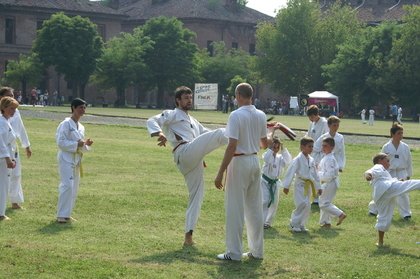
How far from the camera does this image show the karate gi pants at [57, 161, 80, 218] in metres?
13.9

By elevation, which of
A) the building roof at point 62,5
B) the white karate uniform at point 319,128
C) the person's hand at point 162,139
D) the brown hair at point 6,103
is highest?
the building roof at point 62,5

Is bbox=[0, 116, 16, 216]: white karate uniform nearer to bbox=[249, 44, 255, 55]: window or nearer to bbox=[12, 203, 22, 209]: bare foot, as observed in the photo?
bbox=[12, 203, 22, 209]: bare foot

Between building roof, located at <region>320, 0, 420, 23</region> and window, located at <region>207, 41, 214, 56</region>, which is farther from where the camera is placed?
building roof, located at <region>320, 0, 420, 23</region>

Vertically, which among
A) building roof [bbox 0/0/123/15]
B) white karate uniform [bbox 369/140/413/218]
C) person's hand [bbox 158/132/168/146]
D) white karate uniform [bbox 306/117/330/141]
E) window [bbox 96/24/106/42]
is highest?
building roof [bbox 0/0/123/15]

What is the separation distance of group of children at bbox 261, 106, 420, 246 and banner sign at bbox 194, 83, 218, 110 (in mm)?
71099

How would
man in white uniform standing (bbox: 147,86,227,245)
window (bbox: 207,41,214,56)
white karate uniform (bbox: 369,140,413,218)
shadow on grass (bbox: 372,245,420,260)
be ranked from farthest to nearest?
window (bbox: 207,41,214,56), white karate uniform (bbox: 369,140,413,218), shadow on grass (bbox: 372,245,420,260), man in white uniform standing (bbox: 147,86,227,245)

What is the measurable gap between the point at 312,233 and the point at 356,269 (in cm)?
303

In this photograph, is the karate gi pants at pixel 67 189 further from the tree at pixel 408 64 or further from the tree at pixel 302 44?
the tree at pixel 302 44

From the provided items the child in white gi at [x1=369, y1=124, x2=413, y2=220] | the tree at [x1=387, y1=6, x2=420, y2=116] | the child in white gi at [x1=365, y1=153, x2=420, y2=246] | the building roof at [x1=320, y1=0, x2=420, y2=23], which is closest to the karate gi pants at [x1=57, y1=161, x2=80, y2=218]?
the child in white gi at [x1=365, y1=153, x2=420, y2=246]

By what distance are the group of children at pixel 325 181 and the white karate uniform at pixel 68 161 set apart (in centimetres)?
304

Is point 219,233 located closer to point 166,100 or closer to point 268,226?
point 268,226

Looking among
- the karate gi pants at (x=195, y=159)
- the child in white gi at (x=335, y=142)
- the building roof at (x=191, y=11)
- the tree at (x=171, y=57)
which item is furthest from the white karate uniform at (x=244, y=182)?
the building roof at (x=191, y=11)

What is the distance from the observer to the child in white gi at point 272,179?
47.8 feet

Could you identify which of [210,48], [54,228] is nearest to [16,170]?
[54,228]
